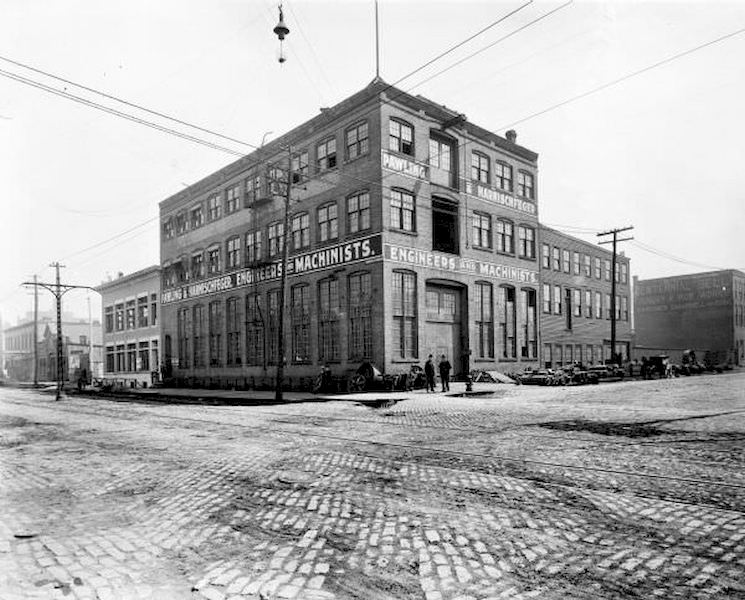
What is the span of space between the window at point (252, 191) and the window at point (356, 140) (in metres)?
8.00

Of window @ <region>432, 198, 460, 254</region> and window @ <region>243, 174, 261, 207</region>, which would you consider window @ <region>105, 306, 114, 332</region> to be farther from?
window @ <region>432, 198, 460, 254</region>

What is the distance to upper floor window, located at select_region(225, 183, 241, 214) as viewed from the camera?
35969mm

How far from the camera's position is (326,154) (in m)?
28.4

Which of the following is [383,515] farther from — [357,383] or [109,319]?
[109,319]

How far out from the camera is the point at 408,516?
5.47 metres

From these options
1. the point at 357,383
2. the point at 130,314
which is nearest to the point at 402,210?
the point at 357,383

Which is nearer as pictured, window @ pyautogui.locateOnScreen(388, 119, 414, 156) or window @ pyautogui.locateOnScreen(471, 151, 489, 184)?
window @ pyautogui.locateOnScreen(388, 119, 414, 156)

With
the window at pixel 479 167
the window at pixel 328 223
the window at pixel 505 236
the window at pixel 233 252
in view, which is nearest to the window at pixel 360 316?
the window at pixel 328 223

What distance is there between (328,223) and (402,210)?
4327 mm

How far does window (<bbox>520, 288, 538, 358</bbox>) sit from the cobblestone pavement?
814 inches

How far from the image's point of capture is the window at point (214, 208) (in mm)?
37906

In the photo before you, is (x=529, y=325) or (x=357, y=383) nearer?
(x=357, y=383)

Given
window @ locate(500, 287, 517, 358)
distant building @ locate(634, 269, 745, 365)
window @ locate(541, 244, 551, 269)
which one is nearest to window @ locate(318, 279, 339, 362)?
window @ locate(500, 287, 517, 358)

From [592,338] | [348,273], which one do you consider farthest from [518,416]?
[592,338]
